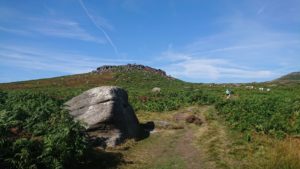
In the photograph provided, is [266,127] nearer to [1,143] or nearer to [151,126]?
[151,126]

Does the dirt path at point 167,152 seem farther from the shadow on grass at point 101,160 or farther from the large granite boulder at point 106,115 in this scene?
the large granite boulder at point 106,115

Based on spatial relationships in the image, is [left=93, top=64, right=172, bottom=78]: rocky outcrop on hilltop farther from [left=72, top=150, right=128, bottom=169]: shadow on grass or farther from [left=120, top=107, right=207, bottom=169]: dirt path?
[left=72, top=150, right=128, bottom=169]: shadow on grass

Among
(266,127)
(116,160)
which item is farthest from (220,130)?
(116,160)

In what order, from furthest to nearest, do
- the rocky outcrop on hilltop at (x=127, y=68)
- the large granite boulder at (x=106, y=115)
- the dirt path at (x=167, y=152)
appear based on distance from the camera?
1. the rocky outcrop on hilltop at (x=127, y=68)
2. the large granite boulder at (x=106, y=115)
3. the dirt path at (x=167, y=152)

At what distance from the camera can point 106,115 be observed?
18.5 meters

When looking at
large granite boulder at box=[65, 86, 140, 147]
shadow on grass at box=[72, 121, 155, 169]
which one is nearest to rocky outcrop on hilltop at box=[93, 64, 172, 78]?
large granite boulder at box=[65, 86, 140, 147]

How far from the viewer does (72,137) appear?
44.9 ft

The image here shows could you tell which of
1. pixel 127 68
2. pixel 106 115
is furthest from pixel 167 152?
pixel 127 68

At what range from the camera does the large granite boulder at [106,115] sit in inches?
710

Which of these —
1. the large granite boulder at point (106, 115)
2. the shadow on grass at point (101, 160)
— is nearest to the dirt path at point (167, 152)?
the shadow on grass at point (101, 160)

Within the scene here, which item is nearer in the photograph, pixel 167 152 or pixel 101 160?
pixel 101 160

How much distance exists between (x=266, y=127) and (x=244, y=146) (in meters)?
4.10

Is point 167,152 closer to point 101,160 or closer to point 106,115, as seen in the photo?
point 101,160

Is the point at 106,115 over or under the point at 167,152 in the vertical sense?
over
